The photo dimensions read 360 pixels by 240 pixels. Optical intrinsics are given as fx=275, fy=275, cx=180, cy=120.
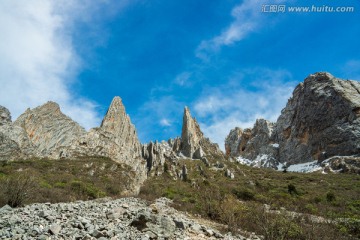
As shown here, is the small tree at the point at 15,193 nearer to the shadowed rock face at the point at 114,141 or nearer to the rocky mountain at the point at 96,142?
the rocky mountain at the point at 96,142

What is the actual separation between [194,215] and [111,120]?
7940cm

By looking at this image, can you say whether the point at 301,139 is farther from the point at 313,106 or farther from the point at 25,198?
the point at 25,198

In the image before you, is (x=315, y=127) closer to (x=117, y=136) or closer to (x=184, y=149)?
(x=184, y=149)

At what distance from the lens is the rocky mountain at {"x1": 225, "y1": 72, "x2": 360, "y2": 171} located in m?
99.8

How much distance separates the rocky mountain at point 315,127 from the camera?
99812 millimetres

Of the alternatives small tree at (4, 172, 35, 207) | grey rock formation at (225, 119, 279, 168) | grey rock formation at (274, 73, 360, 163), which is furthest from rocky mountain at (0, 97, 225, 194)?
grey rock formation at (274, 73, 360, 163)

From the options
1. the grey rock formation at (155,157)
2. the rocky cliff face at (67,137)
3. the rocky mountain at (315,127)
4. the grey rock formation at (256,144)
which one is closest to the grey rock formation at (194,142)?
the grey rock formation at (155,157)

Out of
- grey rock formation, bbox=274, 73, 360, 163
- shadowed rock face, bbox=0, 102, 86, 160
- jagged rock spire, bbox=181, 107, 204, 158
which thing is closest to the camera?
shadowed rock face, bbox=0, 102, 86, 160

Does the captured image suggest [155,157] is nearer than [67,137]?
No

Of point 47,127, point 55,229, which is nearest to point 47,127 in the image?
point 47,127

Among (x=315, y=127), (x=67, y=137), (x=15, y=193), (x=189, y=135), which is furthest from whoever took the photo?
(x=189, y=135)

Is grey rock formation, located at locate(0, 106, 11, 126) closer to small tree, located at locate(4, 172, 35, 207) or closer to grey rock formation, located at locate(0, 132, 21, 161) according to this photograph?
grey rock formation, located at locate(0, 132, 21, 161)

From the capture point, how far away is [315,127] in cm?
11400

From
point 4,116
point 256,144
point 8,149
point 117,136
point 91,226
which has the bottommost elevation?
point 91,226
